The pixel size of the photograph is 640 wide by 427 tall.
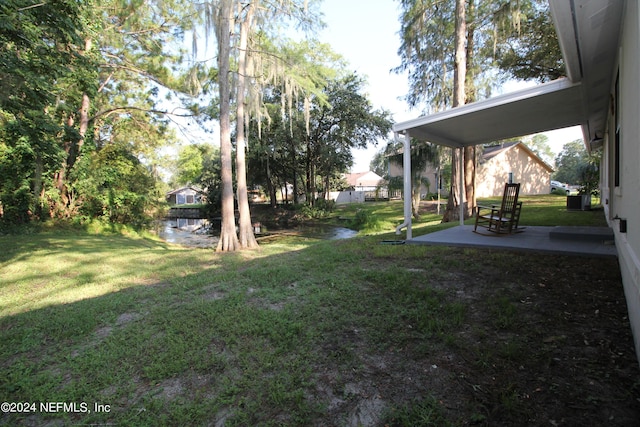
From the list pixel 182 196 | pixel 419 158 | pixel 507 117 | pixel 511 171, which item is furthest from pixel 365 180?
pixel 507 117

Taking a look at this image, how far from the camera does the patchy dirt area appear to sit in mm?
1852

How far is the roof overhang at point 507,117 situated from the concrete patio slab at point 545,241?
2.31 m

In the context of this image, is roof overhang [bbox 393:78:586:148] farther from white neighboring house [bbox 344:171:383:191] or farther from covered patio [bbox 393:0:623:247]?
white neighboring house [bbox 344:171:383:191]

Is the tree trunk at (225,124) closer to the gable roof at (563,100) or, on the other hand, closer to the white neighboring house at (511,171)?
the gable roof at (563,100)

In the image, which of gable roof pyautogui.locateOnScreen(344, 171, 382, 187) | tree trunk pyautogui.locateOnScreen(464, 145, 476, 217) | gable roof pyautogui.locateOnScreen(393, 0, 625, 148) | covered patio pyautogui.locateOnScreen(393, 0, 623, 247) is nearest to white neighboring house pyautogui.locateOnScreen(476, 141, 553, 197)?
tree trunk pyautogui.locateOnScreen(464, 145, 476, 217)

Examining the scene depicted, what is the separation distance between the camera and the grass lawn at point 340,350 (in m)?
1.99

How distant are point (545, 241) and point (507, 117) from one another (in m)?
2.44

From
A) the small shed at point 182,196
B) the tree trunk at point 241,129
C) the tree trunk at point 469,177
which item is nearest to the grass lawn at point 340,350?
the tree trunk at point 241,129

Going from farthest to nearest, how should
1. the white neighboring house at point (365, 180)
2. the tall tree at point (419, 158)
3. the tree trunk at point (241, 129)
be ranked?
the white neighboring house at point (365, 180), the tall tree at point (419, 158), the tree trunk at point (241, 129)

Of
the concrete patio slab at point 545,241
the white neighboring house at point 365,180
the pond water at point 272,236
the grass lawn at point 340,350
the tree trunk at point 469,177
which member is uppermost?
the white neighboring house at point 365,180

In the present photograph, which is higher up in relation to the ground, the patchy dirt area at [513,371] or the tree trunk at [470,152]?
the tree trunk at [470,152]

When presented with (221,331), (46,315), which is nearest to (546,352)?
(221,331)

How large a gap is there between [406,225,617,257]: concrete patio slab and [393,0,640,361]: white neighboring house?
365mm

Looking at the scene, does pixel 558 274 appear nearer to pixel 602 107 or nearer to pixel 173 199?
pixel 602 107
